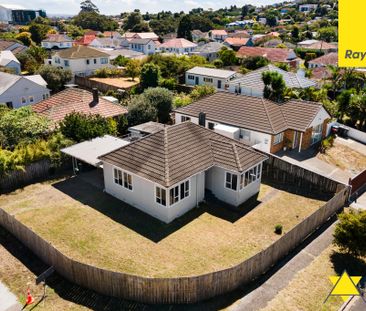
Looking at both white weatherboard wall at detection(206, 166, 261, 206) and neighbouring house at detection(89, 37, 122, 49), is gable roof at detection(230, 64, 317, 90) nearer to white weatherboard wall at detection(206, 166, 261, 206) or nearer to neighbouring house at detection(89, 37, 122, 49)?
white weatherboard wall at detection(206, 166, 261, 206)

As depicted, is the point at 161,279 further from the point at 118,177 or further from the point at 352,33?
the point at 352,33

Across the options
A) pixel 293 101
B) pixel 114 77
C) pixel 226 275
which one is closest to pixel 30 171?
pixel 226 275

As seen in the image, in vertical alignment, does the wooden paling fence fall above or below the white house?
below

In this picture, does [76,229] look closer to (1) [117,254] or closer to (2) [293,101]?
(1) [117,254]

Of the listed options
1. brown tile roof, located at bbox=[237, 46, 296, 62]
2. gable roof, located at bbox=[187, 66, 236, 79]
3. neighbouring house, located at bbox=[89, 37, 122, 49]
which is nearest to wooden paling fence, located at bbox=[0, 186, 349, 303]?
gable roof, located at bbox=[187, 66, 236, 79]

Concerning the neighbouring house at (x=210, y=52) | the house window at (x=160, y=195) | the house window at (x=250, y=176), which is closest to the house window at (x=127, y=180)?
the house window at (x=160, y=195)

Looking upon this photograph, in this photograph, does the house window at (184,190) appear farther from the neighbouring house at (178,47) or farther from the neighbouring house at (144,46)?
the neighbouring house at (144,46)
